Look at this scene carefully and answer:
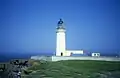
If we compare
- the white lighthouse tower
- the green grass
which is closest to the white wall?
the white lighthouse tower

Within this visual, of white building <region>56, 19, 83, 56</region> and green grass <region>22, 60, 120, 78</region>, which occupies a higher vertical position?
white building <region>56, 19, 83, 56</region>

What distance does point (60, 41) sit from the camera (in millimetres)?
10812

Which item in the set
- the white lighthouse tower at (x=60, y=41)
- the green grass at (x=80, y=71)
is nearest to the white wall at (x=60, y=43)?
the white lighthouse tower at (x=60, y=41)

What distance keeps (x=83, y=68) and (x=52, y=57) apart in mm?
1994

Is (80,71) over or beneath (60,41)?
beneath

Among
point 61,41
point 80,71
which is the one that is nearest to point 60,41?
point 61,41

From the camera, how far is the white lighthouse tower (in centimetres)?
1072

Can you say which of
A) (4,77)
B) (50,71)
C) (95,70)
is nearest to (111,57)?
(95,70)

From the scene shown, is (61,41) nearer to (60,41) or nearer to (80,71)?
(60,41)

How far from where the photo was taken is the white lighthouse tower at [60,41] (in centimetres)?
1072

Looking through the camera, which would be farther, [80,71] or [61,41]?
[61,41]

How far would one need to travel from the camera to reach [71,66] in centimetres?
804

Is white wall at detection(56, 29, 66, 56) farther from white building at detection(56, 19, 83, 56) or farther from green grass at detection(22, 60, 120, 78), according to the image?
green grass at detection(22, 60, 120, 78)

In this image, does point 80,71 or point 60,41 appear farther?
point 60,41
